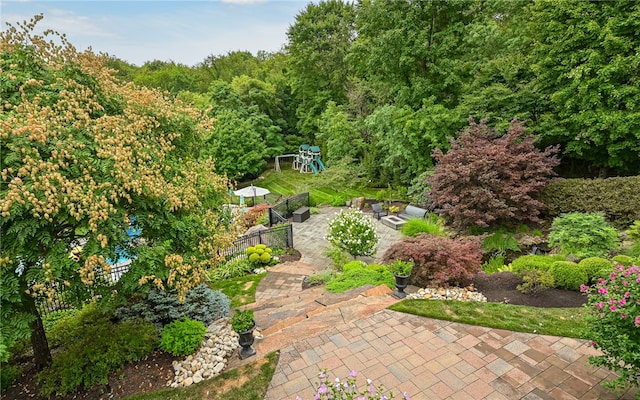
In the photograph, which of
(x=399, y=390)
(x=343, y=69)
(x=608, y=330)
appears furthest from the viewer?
(x=343, y=69)

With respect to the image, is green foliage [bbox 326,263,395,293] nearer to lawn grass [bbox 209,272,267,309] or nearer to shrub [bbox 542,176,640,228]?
lawn grass [bbox 209,272,267,309]

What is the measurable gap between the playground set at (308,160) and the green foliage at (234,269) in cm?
1830

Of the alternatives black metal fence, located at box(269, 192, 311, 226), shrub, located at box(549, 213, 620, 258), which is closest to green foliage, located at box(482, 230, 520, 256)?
shrub, located at box(549, 213, 620, 258)

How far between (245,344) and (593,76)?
1249 cm

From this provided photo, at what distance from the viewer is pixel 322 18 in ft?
94.3

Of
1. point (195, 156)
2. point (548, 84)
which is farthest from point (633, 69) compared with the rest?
point (195, 156)

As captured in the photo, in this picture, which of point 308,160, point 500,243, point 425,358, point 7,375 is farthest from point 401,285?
point 308,160

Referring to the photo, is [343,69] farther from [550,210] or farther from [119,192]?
[119,192]

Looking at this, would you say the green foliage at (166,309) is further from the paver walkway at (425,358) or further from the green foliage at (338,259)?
the green foliage at (338,259)

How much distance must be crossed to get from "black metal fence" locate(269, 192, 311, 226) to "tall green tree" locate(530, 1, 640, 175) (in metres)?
10.6

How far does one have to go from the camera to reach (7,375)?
407cm

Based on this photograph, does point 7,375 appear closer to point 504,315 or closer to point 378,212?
point 504,315

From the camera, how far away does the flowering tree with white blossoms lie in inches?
386

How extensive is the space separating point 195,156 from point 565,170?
14.3 metres
